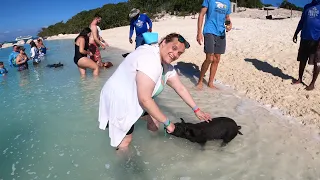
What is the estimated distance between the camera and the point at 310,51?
16.3 ft

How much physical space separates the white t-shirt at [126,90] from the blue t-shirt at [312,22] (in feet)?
12.1

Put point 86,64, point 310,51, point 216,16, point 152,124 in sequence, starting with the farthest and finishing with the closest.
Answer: point 86,64
point 216,16
point 310,51
point 152,124

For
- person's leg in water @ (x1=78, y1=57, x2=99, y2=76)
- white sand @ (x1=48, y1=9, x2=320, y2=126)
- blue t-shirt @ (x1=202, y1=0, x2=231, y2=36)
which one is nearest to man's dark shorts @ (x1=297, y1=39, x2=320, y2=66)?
white sand @ (x1=48, y1=9, x2=320, y2=126)

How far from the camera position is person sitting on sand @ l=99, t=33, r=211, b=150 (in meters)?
2.20

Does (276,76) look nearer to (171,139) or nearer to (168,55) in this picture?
(171,139)

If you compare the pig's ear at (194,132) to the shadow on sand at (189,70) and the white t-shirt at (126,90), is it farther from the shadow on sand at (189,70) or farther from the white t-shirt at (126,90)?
the shadow on sand at (189,70)

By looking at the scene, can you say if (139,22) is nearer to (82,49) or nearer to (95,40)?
(82,49)

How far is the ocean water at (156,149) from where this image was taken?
2.78 meters

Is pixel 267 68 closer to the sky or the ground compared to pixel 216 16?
closer to the ground

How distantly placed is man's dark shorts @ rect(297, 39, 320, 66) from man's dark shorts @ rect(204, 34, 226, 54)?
161 centimetres

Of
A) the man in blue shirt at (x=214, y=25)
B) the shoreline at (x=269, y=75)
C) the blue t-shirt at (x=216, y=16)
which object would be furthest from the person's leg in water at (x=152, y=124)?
the blue t-shirt at (x=216, y=16)

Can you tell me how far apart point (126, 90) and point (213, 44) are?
3356 millimetres

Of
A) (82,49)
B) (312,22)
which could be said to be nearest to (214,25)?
(312,22)

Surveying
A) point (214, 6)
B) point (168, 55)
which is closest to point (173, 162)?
point (168, 55)
